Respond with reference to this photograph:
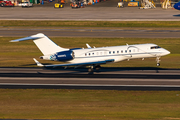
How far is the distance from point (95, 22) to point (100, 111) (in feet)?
229

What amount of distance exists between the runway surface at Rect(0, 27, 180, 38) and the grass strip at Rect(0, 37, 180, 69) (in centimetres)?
457

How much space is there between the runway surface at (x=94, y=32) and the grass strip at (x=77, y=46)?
15.0ft

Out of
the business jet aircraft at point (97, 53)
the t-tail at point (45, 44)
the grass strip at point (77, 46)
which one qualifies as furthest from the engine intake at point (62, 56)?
the grass strip at point (77, 46)

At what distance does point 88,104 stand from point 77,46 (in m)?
35.0

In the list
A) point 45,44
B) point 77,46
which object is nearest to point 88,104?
point 45,44

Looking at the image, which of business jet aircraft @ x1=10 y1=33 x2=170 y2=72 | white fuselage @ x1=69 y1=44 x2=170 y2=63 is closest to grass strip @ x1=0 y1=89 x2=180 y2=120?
business jet aircraft @ x1=10 y1=33 x2=170 y2=72

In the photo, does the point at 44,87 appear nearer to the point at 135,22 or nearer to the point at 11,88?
the point at 11,88

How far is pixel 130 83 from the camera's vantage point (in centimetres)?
3506

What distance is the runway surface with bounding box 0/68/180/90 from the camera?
33969 mm

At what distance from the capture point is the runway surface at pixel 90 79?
34.0 metres

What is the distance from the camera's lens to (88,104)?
27.5 m

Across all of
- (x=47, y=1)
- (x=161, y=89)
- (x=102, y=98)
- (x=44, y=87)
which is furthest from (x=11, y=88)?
(x=47, y=1)

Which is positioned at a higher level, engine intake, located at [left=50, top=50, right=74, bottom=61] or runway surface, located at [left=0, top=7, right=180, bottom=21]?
runway surface, located at [left=0, top=7, right=180, bottom=21]

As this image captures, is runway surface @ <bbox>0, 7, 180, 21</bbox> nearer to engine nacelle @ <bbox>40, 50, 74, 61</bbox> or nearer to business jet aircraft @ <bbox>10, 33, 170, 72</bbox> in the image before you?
business jet aircraft @ <bbox>10, 33, 170, 72</bbox>
